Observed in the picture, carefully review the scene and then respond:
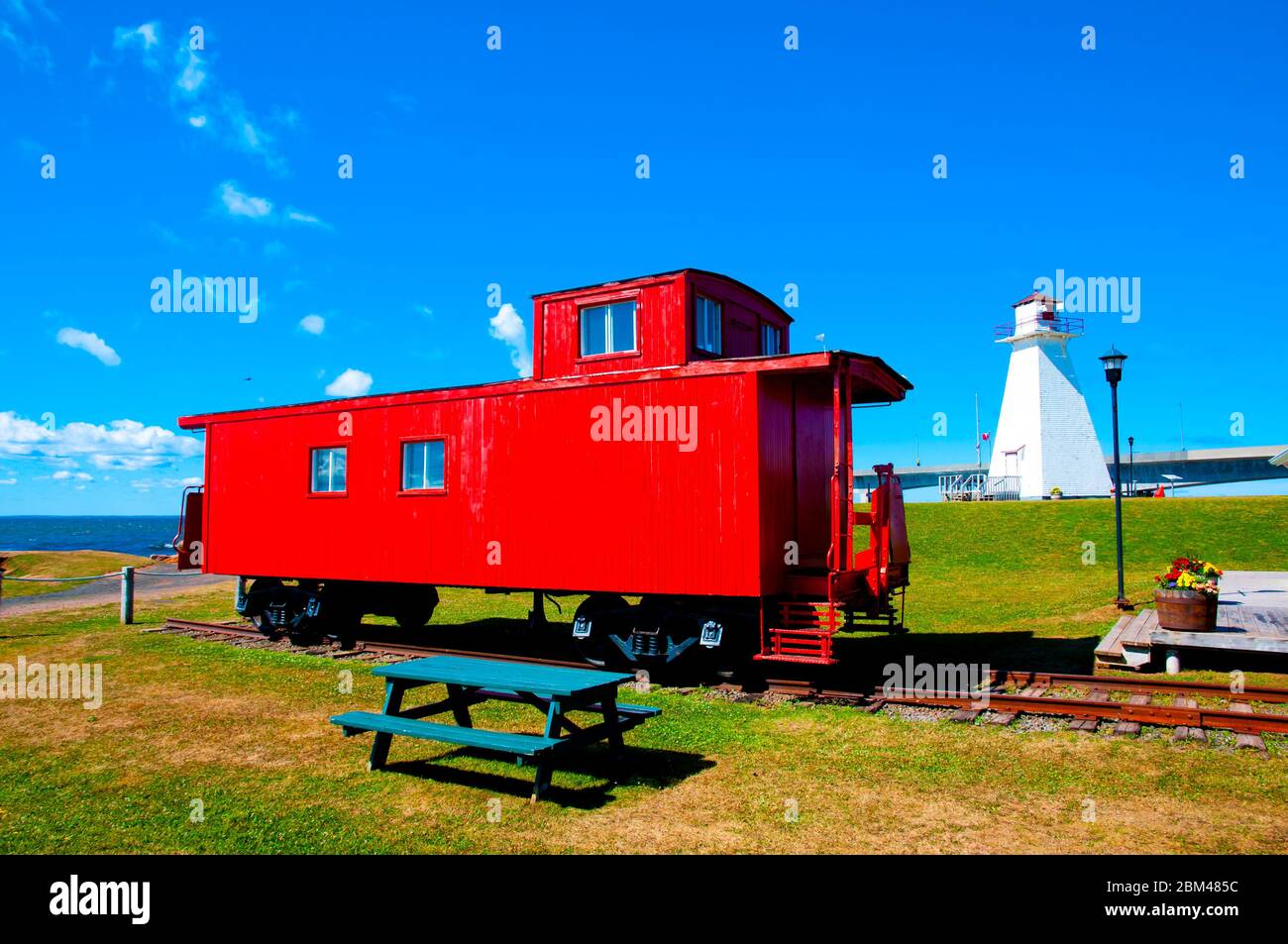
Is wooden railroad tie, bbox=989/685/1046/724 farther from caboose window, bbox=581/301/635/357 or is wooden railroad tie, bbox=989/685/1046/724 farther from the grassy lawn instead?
caboose window, bbox=581/301/635/357

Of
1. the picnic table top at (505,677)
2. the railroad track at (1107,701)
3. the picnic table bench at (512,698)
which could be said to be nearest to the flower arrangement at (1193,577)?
the railroad track at (1107,701)

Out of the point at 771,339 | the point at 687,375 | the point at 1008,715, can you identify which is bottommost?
the point at 1008,715

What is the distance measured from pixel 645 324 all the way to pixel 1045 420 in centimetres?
3941

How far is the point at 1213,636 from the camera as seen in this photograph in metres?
10.7

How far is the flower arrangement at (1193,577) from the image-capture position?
11242 millimetres

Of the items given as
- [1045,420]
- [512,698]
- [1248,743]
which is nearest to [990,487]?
[1045,420]

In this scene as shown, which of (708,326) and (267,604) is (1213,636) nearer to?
(708,326)

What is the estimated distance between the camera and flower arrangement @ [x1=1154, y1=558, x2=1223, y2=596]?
11242 mm

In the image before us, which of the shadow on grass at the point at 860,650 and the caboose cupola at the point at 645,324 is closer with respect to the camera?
the caboose cupola at the point at 645,324

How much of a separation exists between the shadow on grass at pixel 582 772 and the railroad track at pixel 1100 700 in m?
2.85

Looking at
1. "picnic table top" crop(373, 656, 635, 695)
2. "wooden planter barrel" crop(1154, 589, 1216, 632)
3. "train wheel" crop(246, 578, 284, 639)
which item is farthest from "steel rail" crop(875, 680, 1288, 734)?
"train wheel" crop(246, 578, 284, 639)

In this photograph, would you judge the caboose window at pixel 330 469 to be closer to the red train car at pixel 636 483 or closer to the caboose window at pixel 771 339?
the red train car at pixel 636 483

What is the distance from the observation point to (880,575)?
10523 mm
